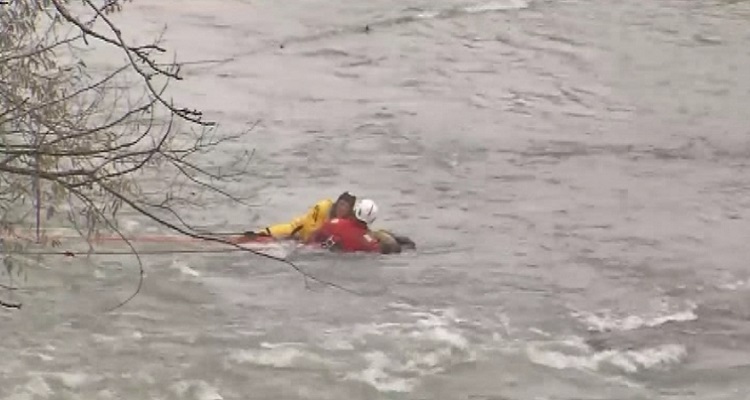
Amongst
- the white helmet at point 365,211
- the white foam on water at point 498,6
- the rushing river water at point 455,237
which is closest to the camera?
the rushing river water at point 455,237

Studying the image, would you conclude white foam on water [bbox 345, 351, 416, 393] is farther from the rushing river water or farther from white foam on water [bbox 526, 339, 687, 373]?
white foam on water [bbox 526, 339, 687, 373]

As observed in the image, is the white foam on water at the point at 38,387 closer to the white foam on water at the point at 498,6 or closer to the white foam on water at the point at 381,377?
the white foam on water at the point at 381,377

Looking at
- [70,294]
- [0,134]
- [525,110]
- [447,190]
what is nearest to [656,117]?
[525,110]

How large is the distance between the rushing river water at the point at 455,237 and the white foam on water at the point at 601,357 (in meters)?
0.03

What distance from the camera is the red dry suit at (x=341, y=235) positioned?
12727mm

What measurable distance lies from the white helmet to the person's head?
0.09 m

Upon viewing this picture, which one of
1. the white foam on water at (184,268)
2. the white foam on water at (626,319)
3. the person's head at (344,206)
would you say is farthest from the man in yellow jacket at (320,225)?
the white foam on water at (626,319)

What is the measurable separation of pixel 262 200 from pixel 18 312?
13.1ft

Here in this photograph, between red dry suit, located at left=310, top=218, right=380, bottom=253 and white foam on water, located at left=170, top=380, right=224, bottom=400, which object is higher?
red dry suit, located at left=310, top=218, right=380, bottom=253

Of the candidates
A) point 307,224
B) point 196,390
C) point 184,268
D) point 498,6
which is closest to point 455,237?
point 307,224

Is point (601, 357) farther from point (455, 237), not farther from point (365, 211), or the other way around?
point (455, 237)

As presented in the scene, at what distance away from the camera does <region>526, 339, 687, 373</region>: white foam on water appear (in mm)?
10859

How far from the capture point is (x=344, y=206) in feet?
41.8

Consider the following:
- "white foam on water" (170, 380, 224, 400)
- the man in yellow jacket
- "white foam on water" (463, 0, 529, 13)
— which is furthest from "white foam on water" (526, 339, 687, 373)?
"white foam on water" (463, 0, 529, 13)
